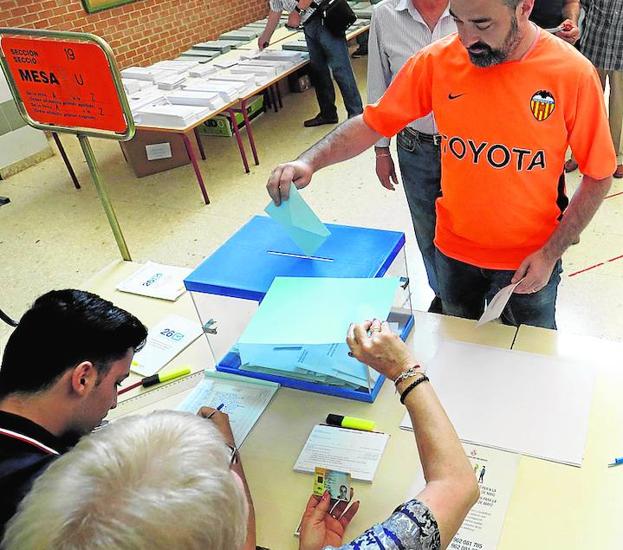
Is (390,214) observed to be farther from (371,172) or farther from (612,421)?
(612,421)

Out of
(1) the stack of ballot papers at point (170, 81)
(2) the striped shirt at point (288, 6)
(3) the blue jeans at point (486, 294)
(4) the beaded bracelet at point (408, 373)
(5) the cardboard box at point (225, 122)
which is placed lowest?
(5) the cardboard box at point (225, 122)

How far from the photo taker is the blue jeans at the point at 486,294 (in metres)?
1.63

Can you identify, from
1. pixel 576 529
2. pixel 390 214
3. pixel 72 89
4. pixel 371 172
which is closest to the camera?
→ pixel 576 529

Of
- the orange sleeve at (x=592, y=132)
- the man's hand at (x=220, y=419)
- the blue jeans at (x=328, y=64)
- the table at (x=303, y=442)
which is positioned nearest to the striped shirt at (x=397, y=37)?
the orange sleeve at (x=592, y=132)

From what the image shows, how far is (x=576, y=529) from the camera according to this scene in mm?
1059

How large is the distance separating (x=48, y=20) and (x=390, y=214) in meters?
3.32

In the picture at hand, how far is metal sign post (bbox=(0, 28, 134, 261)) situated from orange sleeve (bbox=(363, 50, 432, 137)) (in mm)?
810

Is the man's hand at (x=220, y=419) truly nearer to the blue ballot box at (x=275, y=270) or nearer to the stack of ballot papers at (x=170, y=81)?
the blue ballot box at (x=275, y=270)

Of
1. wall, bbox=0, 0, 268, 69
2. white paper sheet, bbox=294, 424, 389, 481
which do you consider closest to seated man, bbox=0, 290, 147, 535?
white paper sheet, bbox=294, 424, 389, 481

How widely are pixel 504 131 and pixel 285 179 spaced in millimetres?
528

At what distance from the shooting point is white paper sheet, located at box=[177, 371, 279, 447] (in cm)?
141

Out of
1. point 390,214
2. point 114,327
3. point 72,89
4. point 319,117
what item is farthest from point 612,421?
point 319,117

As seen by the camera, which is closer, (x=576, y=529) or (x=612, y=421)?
(x=576, y=529)

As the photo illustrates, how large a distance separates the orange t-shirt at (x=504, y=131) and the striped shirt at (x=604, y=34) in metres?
2.13
